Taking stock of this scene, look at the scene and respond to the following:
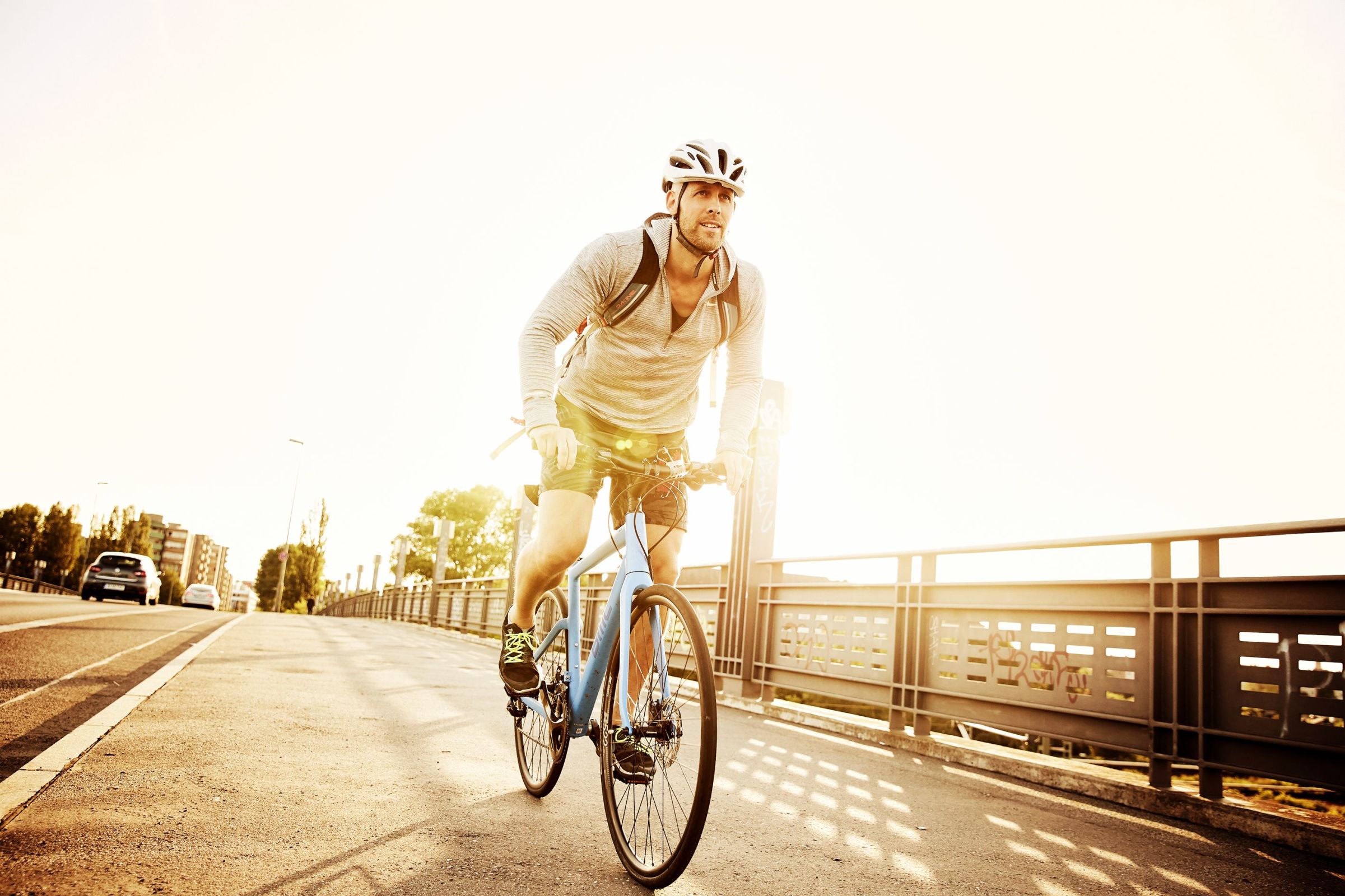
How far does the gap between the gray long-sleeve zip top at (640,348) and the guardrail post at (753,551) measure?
5.04m

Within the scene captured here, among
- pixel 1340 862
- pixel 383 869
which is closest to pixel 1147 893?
pixel 1340 862

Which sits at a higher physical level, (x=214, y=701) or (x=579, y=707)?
(x=579, y=707)

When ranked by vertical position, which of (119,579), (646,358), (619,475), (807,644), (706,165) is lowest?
(119,579)

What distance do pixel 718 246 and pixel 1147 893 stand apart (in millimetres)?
2513

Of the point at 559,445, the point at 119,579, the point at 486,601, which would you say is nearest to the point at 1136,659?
the point at 559,445

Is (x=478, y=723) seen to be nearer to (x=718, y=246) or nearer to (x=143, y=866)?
Answer: (x=143, y=866)

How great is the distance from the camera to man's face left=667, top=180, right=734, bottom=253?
2.77m

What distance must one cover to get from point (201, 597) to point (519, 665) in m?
34.1

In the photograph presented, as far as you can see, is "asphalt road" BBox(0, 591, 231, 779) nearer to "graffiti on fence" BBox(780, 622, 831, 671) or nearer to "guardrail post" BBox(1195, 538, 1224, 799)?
"guardrail post" BBox(1195, 538, 1224, 799)

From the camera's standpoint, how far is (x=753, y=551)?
8461mm

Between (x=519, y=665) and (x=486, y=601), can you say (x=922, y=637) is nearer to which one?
(x=519, y=665)

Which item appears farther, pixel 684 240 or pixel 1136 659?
pixel 1136 659

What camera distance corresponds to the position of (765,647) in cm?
802

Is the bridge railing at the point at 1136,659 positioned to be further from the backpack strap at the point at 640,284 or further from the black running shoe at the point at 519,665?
the black running shoe at the point at 519,665
